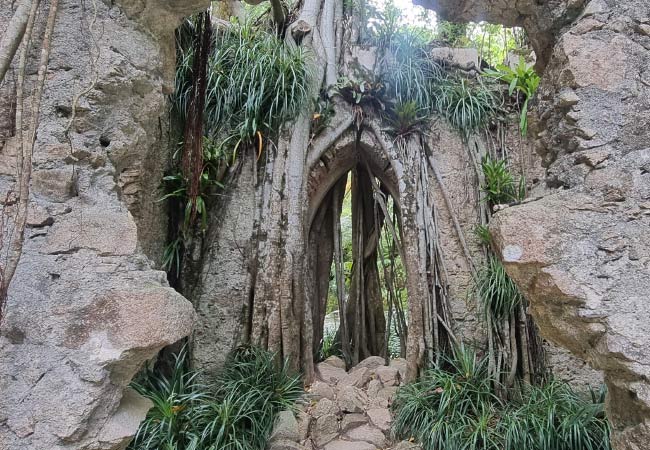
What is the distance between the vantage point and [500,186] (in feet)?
13.6

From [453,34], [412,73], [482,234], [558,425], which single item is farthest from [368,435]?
[453,34]

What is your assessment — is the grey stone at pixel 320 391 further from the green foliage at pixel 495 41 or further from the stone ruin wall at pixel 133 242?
the green foliage at pixel 495 41

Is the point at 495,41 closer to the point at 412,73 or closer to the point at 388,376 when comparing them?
the point at 412,73

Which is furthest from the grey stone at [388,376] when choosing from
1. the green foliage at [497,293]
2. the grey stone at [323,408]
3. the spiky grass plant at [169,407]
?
the spiky grass plant at [169,407]

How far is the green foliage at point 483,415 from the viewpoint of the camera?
3059mm

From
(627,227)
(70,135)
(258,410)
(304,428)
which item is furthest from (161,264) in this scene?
(627,227)

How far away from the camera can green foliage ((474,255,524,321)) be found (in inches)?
150

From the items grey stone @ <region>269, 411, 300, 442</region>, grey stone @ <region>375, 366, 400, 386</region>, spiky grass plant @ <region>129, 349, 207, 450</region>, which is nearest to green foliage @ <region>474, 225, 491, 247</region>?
grey stone @ <region>375, 366, 400, 386</region>

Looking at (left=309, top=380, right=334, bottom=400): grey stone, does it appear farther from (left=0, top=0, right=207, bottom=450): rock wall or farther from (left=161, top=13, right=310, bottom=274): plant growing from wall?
(left=0, top=0, right=207, bottom=450): rock wall

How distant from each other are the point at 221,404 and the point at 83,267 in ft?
6.11

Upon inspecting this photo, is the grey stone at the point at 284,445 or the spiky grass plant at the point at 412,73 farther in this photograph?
the spiky grass plant at the point at 412,73

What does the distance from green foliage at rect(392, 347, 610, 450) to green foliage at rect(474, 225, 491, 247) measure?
3.08 feet

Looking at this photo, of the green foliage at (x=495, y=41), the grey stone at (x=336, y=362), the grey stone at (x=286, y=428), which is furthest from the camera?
the green foliage at (x=495, y=41)

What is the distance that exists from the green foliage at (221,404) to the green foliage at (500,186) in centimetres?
227
